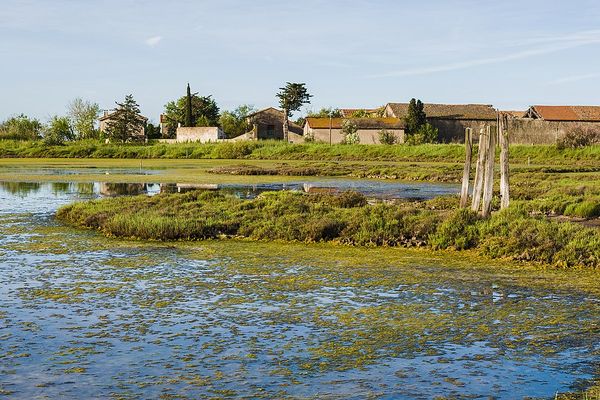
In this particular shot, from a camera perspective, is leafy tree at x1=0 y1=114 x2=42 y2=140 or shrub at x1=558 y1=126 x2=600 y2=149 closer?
shrub at x1=558 y1=126 x2=600 y2=149

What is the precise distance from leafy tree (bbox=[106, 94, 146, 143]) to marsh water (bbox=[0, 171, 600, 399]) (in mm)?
89738

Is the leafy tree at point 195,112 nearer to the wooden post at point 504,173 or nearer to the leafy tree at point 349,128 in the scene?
the leafy tree at point 349,128

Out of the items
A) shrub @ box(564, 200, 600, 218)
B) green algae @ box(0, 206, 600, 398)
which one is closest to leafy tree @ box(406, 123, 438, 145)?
shrub @ box(564, 200, 600, 218)

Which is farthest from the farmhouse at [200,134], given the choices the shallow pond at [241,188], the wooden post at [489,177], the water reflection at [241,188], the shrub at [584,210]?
the wooden post at [489,177]

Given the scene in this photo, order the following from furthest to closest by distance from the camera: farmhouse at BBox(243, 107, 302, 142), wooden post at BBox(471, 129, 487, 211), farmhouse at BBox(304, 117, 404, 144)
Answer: farmhouse at BBox(243, 107, 302, 142)
farmhouse at BBox(304, 117, 404, 144)
wooden post at BBox(471, 129, 487, 211)

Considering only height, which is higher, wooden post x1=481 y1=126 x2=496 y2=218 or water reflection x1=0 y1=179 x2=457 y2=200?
wooden post x1=481 y1=126 x2=496 y2=218

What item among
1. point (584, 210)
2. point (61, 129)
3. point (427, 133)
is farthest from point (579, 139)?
point (61, 129)

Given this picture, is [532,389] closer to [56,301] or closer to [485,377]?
[485,377]

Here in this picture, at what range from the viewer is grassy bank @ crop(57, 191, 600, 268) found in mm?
18500

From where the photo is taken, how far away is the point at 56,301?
13.7 meters

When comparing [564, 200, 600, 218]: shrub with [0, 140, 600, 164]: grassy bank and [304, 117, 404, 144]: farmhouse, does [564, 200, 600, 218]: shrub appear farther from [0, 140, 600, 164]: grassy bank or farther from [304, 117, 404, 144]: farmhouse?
[304, 117, 404, 144]: farmhouse

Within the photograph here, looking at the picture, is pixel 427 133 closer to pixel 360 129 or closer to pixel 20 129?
pixel 360 129

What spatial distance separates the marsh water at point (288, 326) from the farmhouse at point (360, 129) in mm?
77904

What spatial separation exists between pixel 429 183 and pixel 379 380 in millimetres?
39692
